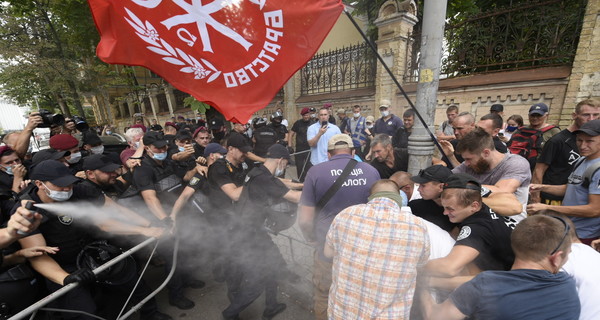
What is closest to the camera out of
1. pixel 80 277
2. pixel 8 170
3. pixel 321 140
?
pixel 80 277

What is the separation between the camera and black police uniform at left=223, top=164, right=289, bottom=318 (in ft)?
9.75

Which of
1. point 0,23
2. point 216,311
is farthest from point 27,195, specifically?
point 0,23

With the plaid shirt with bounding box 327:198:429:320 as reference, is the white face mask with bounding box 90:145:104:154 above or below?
above

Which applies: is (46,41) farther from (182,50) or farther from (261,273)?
(261,273)

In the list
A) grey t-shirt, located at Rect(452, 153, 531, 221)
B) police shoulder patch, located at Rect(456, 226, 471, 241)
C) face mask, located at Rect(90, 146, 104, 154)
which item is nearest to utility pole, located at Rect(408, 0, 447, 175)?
grey t-shirt, located at Rect(452, 153, 531, 221)

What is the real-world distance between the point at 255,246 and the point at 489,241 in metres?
2.46

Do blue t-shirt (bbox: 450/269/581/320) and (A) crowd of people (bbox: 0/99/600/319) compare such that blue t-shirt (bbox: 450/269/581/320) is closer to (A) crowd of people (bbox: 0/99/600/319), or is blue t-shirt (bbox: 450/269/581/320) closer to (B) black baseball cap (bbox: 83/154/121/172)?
(A) crowd of people (bbox: 0/99/600/319)

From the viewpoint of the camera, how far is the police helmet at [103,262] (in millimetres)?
2531

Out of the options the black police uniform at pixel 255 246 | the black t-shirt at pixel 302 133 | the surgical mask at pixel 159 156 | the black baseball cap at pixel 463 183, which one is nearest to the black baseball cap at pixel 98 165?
the surgical mask at pixel 159 156

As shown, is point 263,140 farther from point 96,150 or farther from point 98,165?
point 98,165

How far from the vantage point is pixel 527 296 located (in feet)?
4.73

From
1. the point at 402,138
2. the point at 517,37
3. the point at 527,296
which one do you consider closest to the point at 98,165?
the point at 527,296

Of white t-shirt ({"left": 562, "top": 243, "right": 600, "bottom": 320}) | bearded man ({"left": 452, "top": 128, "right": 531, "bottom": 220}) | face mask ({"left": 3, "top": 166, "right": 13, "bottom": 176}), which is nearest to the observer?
white t-shirt ({"left": 562, "top": 243, "right": 600, "bottom": 320})

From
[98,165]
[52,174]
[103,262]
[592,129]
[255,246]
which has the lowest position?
[255,246]
